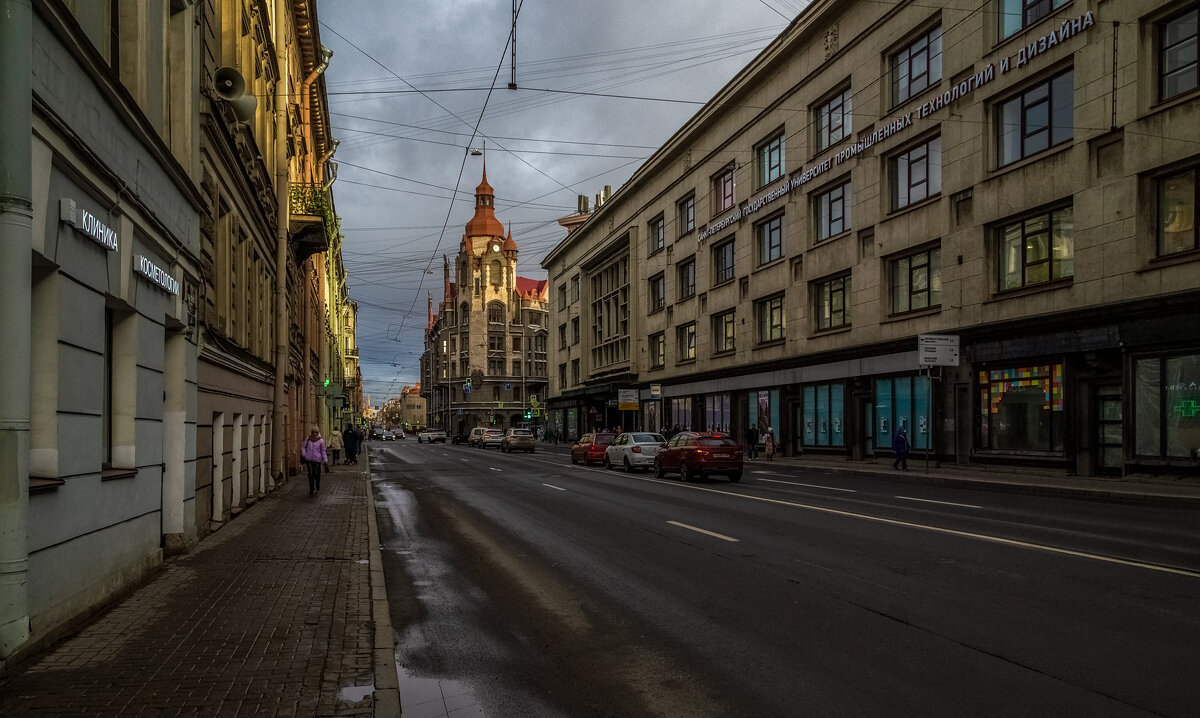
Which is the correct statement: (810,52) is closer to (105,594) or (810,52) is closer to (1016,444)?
(1016,444)

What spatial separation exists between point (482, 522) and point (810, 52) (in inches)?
A: 1168

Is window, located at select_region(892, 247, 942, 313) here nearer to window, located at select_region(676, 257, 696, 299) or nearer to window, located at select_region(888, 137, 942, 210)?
window, located at select_region(888, 137, 942, 210)

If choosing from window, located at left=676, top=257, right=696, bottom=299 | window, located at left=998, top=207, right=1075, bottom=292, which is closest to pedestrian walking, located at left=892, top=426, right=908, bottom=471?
window, located at left=998, top=207, right=1075, bottom=292

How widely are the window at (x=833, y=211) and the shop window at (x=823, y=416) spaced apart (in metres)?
6.38

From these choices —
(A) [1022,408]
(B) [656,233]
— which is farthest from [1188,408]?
(B) [656,233]

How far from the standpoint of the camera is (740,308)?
43500 millimetres

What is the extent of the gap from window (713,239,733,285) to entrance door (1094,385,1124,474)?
23588 millimetres

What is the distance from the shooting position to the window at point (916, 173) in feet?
96.3

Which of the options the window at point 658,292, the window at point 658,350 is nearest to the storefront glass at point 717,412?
the window at point 658,350

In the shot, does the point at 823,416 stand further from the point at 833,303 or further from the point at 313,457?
the point at 313,457

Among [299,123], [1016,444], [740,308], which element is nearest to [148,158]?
[299,123]

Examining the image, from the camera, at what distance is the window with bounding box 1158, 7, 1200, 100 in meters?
20.4

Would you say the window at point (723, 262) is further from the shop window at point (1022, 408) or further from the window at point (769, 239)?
the shop window at point (1022, 408)

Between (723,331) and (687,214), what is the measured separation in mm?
8913
